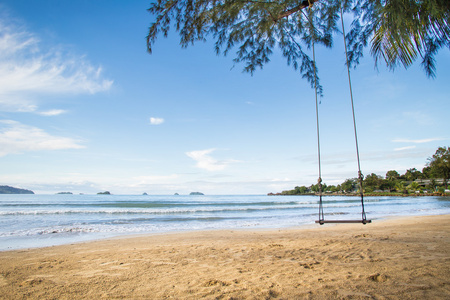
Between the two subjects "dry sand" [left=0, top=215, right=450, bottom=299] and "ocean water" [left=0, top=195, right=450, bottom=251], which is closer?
"dry sand" [left=0, top=215, right=450, bottom=299]

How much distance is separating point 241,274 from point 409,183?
102 metres

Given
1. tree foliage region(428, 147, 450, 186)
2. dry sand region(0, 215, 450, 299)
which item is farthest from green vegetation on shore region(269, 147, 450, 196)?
dry sand region(0, 215, 450, 299)

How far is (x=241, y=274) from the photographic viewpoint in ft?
10.5

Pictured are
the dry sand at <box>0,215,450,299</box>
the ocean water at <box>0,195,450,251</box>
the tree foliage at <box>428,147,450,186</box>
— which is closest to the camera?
the dry sand at <box>0,215,450,299</box>

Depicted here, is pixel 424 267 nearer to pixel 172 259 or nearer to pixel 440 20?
pixel 440 20

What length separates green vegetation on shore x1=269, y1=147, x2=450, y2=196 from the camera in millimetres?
54131

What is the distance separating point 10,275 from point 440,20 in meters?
6.88

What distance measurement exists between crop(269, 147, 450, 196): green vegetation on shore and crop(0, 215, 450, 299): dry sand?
39.8 metres

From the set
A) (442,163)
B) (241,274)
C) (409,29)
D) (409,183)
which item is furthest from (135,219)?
(409,183)

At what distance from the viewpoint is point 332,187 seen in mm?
105938

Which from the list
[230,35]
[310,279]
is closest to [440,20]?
[230,35]

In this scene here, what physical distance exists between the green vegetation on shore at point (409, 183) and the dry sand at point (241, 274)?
3978 cm

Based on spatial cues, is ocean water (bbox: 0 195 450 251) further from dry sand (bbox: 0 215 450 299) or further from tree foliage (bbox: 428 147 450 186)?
tree foliage (bbox: 428 147 450 186)

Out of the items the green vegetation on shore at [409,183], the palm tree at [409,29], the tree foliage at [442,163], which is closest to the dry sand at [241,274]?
the palm tree at [409,29]
